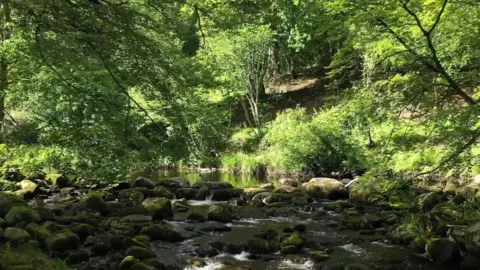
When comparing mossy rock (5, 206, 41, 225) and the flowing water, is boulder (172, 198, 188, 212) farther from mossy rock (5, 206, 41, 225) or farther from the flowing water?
mossy rock (5, 206, 41, 225)

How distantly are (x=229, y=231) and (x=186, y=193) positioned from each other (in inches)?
167

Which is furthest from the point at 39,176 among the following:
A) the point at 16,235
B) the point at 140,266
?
the point at 140,266

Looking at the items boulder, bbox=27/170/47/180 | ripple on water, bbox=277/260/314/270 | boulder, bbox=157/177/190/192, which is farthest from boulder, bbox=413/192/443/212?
boulder, bbox=27/170/47/180

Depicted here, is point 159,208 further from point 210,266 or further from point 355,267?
point 355,267

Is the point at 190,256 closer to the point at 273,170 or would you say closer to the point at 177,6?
the point at 177,6

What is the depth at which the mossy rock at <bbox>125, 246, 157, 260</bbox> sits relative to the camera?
6880mm

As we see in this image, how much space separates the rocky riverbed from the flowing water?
0.02 meters

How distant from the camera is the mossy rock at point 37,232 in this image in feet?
23.0

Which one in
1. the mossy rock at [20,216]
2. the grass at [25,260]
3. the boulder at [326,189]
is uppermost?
the boulder at [326,189]

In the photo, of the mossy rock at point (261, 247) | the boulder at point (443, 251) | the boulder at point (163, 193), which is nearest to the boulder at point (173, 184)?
the boulder at point (163, 193)

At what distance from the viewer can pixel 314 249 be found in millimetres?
7895

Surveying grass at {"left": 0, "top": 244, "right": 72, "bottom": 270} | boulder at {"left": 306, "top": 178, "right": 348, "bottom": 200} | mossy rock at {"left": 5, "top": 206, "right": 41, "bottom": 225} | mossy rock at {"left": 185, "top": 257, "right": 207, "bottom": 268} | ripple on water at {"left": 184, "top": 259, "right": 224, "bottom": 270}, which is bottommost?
ripple on water at {"left": 184, "top": 259, "right": 224, "bottom": 270}

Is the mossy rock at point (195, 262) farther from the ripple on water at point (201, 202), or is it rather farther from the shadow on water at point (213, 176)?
the shadow on water at point (213, 176)

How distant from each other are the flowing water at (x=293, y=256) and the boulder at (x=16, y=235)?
2037 mm
